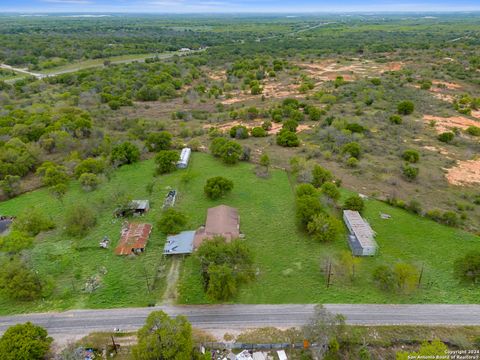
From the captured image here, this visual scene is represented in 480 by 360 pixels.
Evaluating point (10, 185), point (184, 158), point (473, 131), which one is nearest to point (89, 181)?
point (10, 185)

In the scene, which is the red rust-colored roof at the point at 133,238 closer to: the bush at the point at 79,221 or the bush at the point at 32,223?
the bush at the point at 79,221

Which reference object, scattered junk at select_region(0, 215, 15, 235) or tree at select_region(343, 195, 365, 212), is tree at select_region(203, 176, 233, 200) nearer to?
tree at select_region(343, 195, 365, 212)

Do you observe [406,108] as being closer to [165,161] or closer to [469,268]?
[469,268]

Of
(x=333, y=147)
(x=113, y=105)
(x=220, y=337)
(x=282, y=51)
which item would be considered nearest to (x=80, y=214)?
(x=220, y=337)

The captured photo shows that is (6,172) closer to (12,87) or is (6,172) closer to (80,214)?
(80,214)

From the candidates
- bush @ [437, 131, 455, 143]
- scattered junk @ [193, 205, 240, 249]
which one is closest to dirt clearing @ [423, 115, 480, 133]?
bush @ [437, 131, 455, 143]

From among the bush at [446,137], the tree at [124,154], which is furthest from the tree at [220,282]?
the bush at [446,137]
